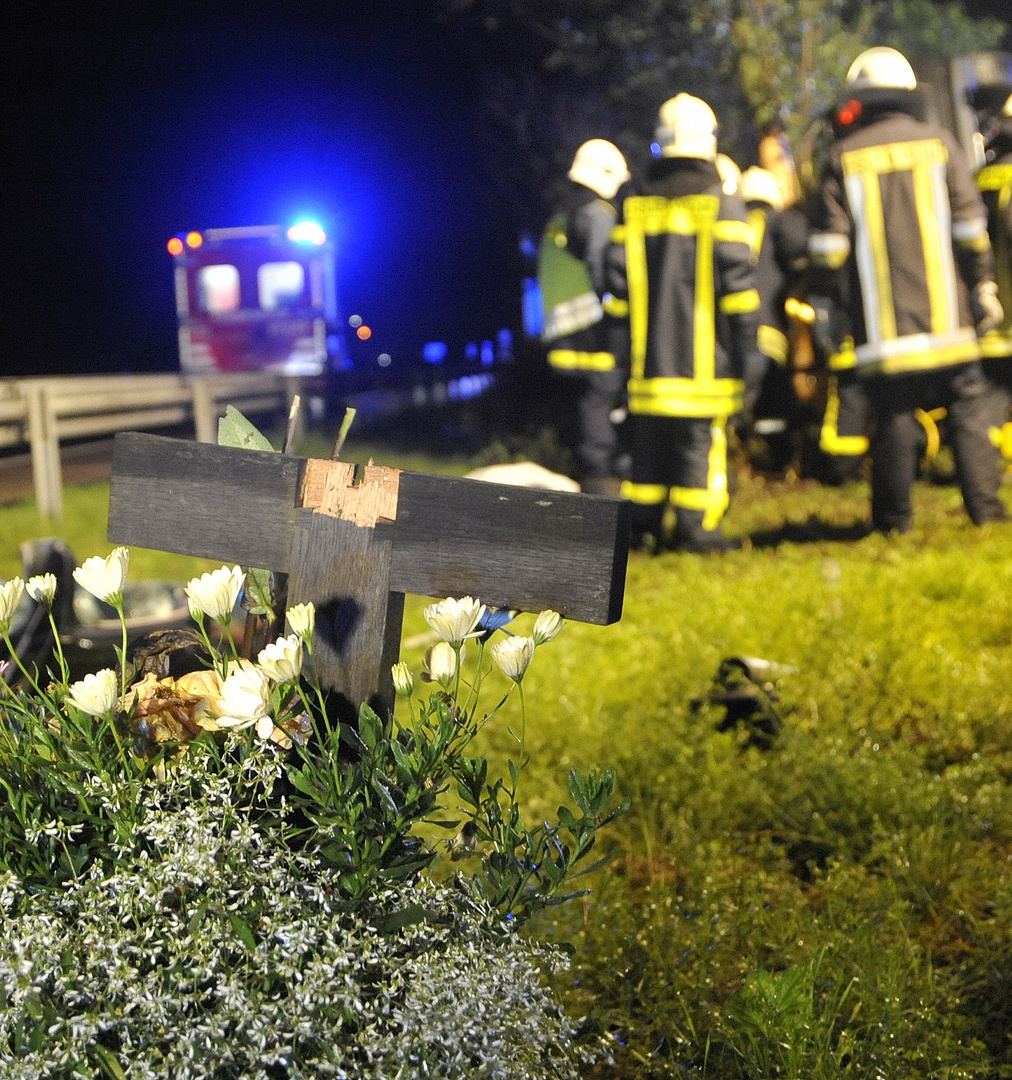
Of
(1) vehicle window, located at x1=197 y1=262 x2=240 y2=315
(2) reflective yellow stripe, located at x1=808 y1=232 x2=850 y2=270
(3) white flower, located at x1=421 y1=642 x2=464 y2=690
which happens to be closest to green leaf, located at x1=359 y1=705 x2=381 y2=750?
(3) white flower, located at x1=421 y1=642 x2=464 y2=690

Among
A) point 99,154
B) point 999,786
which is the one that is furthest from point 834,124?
point 99,154

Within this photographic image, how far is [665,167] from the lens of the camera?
6.48 meters

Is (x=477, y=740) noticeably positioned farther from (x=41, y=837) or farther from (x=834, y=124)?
(x=834, y=124)

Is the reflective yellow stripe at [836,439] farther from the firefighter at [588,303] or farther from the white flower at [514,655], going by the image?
the white flower at [514,655]

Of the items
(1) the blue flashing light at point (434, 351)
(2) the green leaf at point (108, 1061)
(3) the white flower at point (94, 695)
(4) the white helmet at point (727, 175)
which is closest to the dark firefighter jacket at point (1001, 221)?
(4) the white helmet at point (727, 175)

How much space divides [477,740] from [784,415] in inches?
225

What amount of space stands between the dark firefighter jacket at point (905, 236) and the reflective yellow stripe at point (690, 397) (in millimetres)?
722

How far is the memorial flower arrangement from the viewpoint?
1430mm

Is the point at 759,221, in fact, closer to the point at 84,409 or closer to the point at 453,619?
the point at 84,409

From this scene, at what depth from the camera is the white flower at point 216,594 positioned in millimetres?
1613

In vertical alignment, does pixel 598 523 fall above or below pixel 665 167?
below

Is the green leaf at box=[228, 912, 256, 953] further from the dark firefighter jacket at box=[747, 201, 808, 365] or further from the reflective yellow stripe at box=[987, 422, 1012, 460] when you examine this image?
the dark firefighter jacket at box=[747, 201, 808, 365]

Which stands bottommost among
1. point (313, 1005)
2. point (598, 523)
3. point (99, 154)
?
point (313, 1005)

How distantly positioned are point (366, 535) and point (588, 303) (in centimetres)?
586
